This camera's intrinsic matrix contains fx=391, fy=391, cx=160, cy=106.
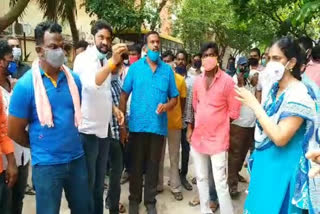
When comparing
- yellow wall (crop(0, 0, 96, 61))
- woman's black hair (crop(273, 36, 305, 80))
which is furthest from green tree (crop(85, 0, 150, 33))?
woman's black hair (crop(273, 36, 305, 80))

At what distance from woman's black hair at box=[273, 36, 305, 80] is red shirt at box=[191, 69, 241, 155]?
4.17ft

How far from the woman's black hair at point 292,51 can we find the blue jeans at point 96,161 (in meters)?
1.71

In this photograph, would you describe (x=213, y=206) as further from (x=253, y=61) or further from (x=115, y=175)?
(x=253, y=61)

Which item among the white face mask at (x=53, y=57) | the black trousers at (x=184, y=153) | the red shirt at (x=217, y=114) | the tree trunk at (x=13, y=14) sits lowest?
the black trousers at (x=184, y=153)

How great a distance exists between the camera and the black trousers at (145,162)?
3971 millimetres

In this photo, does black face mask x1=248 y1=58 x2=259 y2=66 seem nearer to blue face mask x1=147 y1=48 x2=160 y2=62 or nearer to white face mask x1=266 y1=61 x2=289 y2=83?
blue face mask x1=147 y1=48 x2=160 y2=62

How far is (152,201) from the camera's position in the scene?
4.10 metres

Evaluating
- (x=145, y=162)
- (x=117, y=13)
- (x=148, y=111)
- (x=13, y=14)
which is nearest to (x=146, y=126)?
(x=148, y=111)

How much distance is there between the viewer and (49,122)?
259cm

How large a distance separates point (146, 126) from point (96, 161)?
66 cm

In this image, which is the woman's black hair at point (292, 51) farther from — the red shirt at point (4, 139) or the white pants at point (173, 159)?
the white pants at point (173, 159)

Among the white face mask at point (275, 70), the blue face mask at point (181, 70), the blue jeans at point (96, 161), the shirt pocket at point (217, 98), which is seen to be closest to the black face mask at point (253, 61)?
the blue face mask at point (181, 70)

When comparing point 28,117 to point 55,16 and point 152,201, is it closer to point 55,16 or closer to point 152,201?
point 152,201

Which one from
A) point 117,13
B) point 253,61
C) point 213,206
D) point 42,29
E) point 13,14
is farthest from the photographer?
point 117,13
